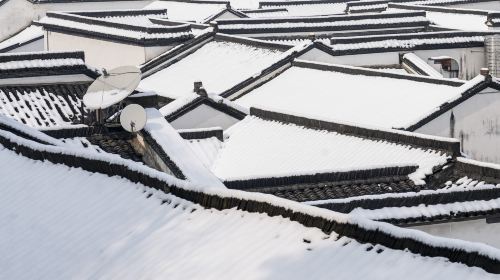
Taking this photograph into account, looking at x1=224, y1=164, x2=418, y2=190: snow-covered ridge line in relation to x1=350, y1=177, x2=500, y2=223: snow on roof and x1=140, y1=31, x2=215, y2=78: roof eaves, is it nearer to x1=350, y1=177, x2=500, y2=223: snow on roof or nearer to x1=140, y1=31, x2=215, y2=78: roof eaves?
x1=350, y1=177, x2=500, y2=223: snow on roof

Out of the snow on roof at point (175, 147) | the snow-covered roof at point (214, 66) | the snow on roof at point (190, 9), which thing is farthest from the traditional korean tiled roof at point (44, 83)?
the snow on roof at point (190, 9)

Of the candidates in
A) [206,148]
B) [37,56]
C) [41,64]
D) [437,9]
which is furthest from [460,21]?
[206,148]

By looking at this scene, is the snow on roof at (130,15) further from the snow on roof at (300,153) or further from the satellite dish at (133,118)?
the satellite dish at (133,118)

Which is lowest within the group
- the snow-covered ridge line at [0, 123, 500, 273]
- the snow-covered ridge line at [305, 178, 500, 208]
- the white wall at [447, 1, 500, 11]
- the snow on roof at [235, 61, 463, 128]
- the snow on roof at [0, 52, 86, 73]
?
the white wall at [447, 1, 500, 11]

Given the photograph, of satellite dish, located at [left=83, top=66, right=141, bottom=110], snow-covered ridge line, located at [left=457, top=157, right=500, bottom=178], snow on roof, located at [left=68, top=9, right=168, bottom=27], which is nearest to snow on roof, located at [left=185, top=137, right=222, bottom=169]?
satellite dish, located at [left=83, top=66, right=141, bottom=110]

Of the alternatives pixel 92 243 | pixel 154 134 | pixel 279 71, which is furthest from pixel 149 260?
pixel 279 71

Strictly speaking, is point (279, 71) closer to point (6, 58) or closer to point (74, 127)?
point (6, 58)

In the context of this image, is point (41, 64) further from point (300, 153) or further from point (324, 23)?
point (324, 23)
